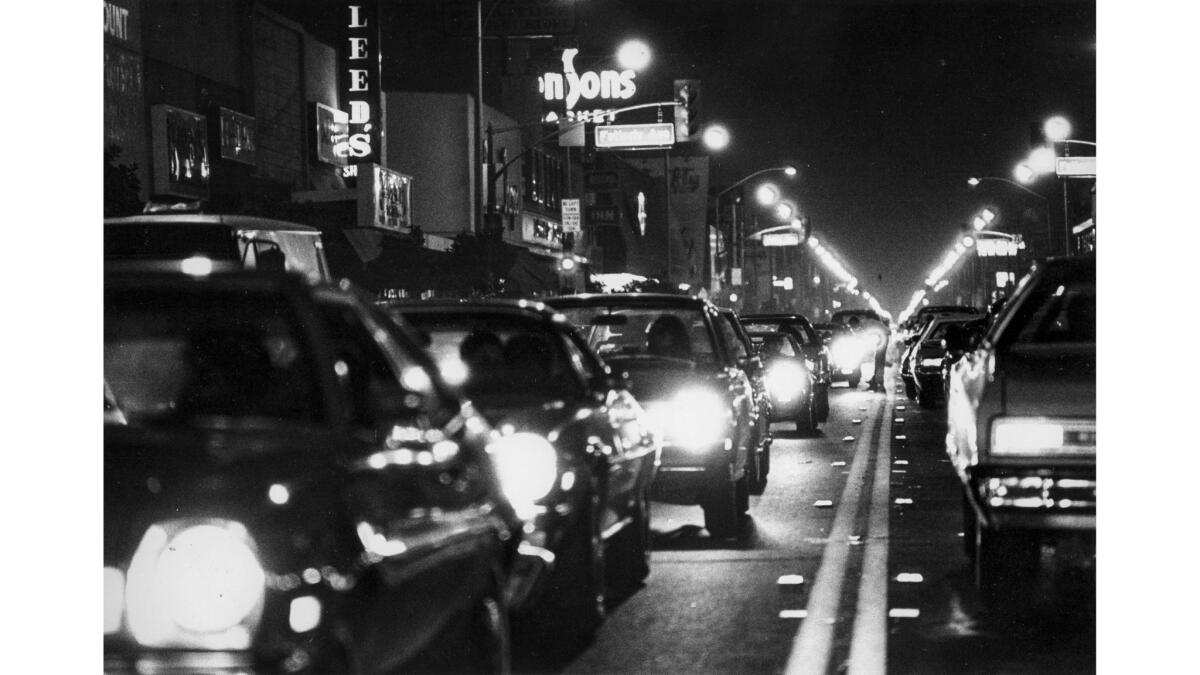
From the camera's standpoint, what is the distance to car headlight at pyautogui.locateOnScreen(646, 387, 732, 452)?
11922 mm

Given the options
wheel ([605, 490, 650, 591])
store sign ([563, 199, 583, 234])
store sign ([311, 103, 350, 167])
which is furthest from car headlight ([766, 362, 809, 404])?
store sign ([563, 199, 583, 234])

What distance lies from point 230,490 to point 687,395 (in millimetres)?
8102

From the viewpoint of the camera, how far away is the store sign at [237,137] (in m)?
34.8

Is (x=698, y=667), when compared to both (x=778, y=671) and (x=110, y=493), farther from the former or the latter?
(x=110, y=493)

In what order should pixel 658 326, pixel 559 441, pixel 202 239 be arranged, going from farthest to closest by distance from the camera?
pixel 202 239 < pixel 658 326 < pixel 559 441

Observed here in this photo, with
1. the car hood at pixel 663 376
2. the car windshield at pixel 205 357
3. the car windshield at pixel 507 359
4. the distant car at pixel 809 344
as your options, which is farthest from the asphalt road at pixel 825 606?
the distant car at pixel 809 344

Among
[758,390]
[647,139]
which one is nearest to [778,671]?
[758,390]

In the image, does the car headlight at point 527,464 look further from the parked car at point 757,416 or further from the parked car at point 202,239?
the parked car at point 202,239

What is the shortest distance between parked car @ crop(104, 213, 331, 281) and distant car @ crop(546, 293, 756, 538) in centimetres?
365

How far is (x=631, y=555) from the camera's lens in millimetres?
9633

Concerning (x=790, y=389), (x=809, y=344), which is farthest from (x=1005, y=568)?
(x=809, y=344)

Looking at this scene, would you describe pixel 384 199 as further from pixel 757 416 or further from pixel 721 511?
pixel 721 511

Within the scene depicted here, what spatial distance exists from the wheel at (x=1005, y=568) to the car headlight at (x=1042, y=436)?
1.42ft

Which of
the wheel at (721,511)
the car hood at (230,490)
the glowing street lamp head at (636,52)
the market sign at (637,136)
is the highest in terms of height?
the glowing street lamp head at (636,52)
